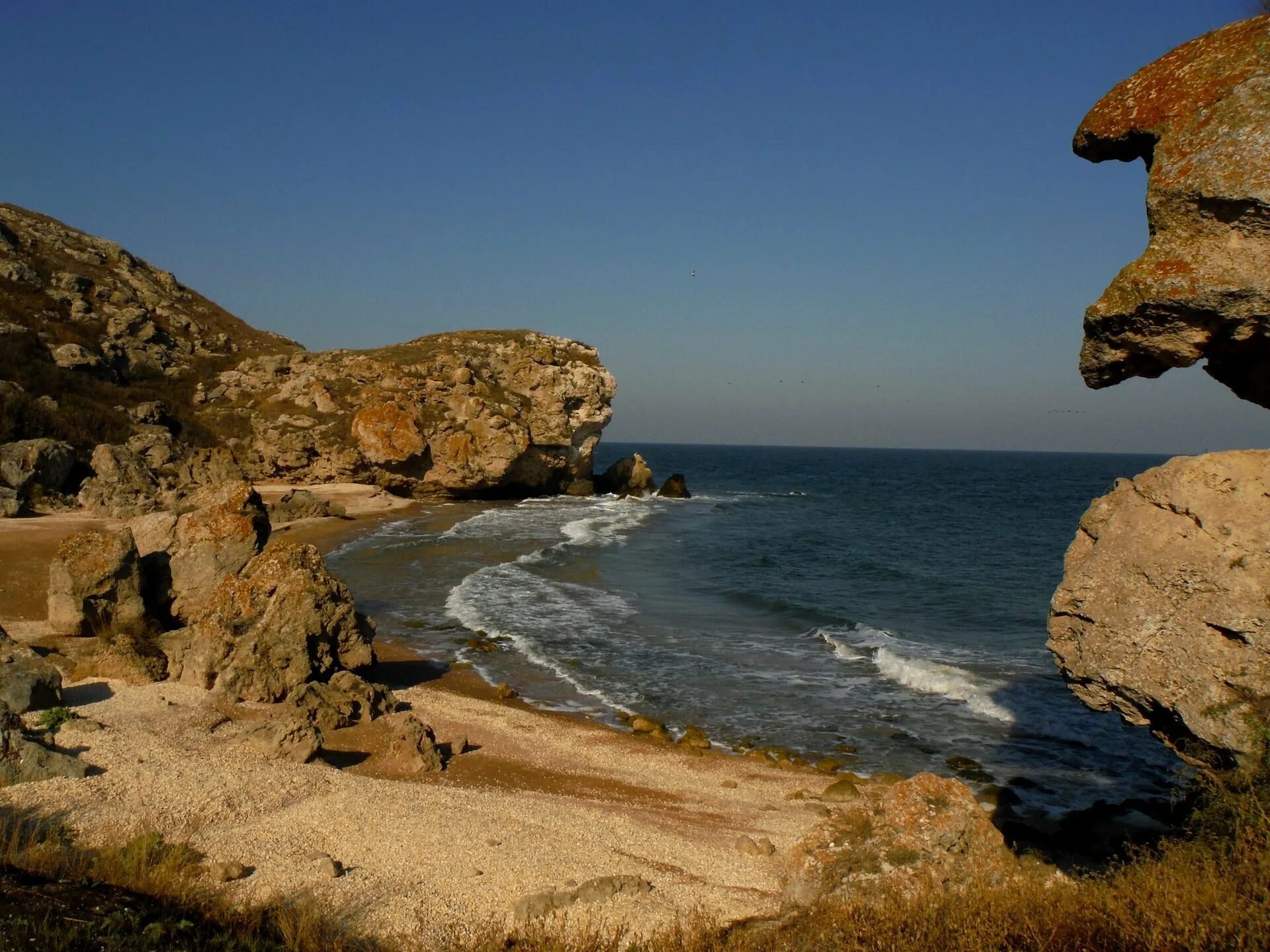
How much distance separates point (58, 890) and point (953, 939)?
6.04m

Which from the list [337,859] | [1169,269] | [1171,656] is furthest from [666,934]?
[1169,269]

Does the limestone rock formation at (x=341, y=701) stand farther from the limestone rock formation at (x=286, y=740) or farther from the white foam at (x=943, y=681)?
the white foam at (x=943, y=681)

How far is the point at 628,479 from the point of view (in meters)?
65.5

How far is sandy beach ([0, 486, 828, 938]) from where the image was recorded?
7.24 metres

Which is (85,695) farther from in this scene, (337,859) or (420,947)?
(420,947)

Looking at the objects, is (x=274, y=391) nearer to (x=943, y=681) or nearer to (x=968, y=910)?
(x=943, y=681)

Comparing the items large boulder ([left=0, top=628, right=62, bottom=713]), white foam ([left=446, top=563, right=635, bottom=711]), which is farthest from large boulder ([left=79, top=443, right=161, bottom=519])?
large boulder ([left=0, top=628, right=62, bottom=713])

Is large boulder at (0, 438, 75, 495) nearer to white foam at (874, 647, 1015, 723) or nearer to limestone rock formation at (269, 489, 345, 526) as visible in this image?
limestone rock formation at (269, 489, 345, 526)

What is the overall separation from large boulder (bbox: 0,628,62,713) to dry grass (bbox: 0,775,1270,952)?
3472 millimetres

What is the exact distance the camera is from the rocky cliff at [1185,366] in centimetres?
546

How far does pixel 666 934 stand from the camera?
5906 mm

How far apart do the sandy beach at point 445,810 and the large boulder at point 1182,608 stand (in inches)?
140

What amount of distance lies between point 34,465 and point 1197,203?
34791 millimetres

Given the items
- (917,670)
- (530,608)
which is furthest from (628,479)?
(917,670)
